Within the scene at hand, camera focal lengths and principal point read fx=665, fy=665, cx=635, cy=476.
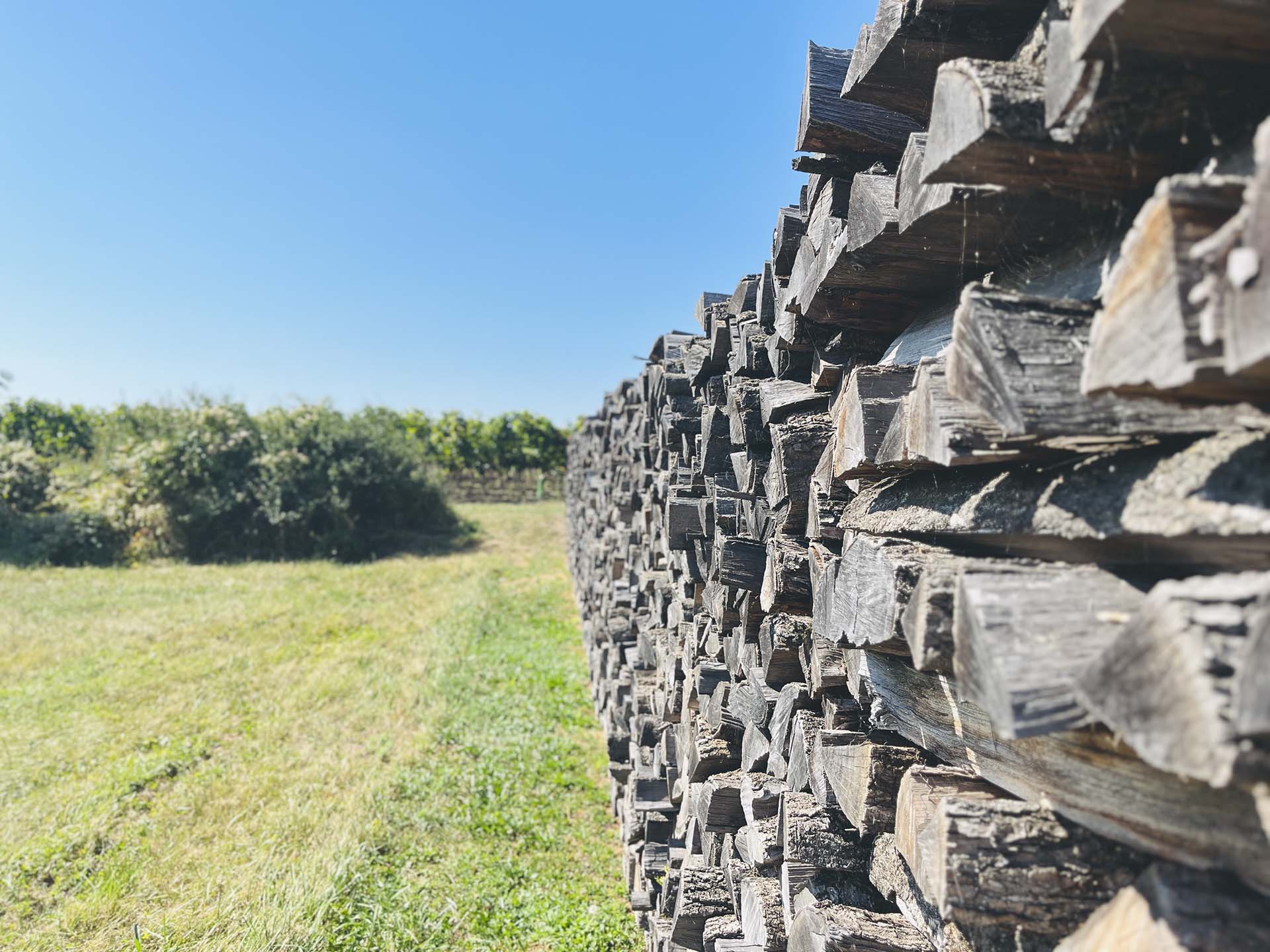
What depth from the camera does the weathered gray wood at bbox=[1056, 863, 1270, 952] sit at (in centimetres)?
73

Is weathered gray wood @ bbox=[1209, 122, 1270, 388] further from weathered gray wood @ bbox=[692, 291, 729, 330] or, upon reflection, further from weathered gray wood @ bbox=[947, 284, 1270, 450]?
weathered gray wood @ bbox=[692, 291, 729, 330]

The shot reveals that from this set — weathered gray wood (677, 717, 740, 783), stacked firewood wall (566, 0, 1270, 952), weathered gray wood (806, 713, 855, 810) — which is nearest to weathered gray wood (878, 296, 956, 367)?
stacked firewood wall (566, 0, 1270, 952)

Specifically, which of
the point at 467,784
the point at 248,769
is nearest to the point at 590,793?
the point at 467,784

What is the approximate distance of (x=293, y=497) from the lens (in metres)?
13.7

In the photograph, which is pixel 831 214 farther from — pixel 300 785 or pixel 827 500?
pixel 300 785

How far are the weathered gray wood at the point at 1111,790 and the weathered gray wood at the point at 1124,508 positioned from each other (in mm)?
252

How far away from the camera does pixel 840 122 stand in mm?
1494

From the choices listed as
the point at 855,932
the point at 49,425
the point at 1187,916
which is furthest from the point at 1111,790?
the point at 49,425

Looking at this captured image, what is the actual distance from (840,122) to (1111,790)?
4.49ft

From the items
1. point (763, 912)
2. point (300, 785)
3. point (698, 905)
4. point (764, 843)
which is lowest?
point (300, 785)

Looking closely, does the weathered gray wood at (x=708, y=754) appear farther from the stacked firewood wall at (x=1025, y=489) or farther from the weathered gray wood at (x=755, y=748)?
the stacked firewood wall at (x=1025, y=489)

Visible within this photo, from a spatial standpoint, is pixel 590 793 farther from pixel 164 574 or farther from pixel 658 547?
pixel 164 574

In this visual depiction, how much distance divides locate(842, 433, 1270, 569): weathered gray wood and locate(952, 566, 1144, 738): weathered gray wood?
0.07 metres

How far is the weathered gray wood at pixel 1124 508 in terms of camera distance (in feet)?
2.29
